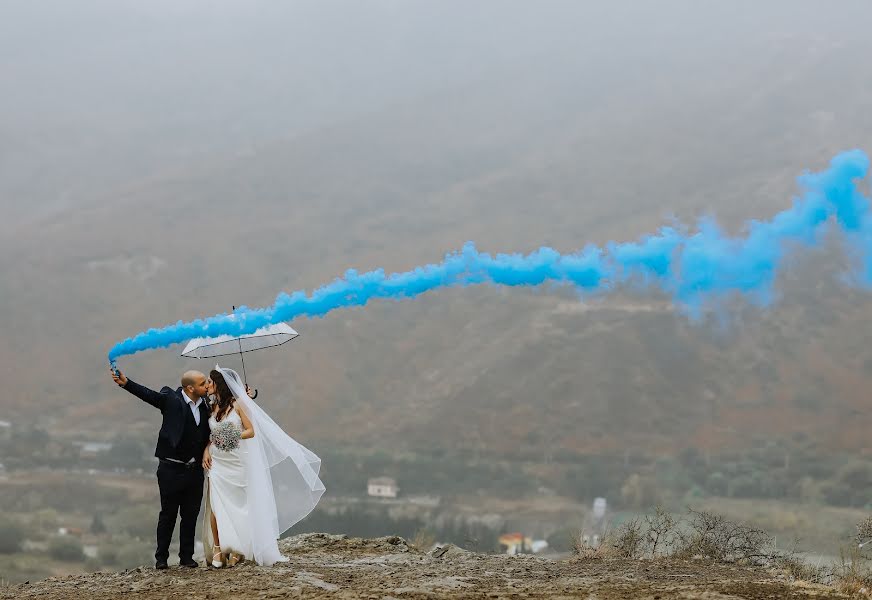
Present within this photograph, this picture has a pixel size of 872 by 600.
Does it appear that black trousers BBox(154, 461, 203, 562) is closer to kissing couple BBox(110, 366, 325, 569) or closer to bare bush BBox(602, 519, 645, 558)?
kissing couple BBox(110, 366, 325, 569)

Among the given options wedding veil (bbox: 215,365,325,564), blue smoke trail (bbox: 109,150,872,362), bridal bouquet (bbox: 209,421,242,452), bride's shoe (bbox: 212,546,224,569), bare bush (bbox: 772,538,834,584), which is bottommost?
bare bush (bbox: 772,538,834,584)

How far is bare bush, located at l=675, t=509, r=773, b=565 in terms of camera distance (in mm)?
12383

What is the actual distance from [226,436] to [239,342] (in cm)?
141

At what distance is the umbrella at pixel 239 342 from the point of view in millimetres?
11516

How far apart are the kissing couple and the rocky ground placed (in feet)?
0.89

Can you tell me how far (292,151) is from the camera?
12988 centimetres

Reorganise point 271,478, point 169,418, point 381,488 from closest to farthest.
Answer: point 169,418 → point 271,478 → point 381,488

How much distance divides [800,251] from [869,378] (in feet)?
39.7

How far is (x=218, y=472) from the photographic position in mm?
10852

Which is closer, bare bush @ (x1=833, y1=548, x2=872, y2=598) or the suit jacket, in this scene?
bare bush @ (x1=833, y1=548, x2=872, y2=598)

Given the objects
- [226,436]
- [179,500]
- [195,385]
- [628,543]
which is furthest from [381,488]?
[195,385]

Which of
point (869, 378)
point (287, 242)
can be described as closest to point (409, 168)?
point (287, 242)

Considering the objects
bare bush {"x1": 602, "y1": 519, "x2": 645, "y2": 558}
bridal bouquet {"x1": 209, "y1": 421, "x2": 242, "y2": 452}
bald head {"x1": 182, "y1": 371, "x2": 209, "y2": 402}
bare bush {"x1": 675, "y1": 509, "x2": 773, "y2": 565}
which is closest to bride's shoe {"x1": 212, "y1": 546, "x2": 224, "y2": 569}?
bridal bouquet {"x1": 209, "y1": 421, "x2": 242, "y2": 452}

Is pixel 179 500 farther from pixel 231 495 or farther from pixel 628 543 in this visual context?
pixel 628 543
